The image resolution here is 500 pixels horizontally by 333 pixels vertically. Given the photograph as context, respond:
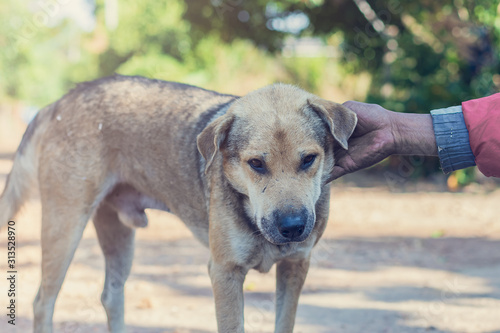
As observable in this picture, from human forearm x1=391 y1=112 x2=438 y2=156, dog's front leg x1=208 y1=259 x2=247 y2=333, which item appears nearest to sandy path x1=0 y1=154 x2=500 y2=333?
dog's front leg x1=208 y1=259 x2=247 y2=333

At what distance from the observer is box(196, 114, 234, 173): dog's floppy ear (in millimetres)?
3197

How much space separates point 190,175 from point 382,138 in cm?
134

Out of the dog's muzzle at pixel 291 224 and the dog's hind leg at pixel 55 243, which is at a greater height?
the dog's muzzle at pixel 291 224

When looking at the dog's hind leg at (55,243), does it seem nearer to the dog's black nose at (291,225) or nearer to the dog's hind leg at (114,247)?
the dog's hind leg at (114,247)

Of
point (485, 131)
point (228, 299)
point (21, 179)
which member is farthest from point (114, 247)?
point (485, 131)

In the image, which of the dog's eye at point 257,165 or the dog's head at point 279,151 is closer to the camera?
the dog's head at point 279,151

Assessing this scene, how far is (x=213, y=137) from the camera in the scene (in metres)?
3.24

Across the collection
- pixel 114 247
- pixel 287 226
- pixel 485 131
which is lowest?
pixel 114 247

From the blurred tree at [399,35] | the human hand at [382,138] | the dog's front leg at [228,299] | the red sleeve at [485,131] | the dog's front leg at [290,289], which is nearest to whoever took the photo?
the red sleeve at [485,131]

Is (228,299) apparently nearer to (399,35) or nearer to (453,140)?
(453,140)

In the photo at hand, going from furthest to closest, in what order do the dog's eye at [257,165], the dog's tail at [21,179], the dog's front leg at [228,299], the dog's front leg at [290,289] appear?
the dog's tail at [21,179]
the dog's front leg at [290,289]
the dog's front leg at [228,299]
the dog's eye at [257,165]

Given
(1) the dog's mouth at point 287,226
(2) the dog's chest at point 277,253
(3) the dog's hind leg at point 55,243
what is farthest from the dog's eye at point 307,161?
(3) the dog's hind leg at point 55,243

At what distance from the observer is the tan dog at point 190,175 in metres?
3.10

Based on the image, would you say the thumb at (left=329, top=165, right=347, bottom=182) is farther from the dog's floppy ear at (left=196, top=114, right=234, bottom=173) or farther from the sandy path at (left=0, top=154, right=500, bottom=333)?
Result: the sandy path at (left=0, top=154, right=500, bottom=333)
